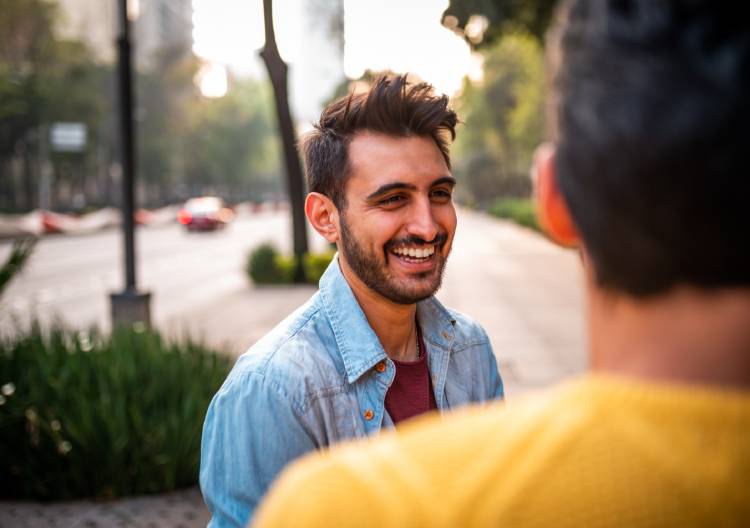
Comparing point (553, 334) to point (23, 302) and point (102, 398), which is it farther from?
point (23, 302)

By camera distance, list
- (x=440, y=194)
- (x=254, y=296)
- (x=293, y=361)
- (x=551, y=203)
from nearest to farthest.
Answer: (x=551, y=203) < (x=293, y=361) < (x=440, y=194) < (x=254, y=296)

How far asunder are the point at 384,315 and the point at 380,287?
83 mm

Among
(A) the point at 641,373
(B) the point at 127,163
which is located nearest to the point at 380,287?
(A) the point at 641,373

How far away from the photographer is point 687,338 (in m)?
0.88

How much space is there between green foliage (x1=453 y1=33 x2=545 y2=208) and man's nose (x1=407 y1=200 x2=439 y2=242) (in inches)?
781

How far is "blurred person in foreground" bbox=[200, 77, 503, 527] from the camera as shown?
208 cm

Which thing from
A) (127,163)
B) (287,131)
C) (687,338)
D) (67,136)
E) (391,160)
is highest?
(67,136)

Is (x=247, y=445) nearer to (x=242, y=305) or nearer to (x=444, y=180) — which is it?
(x=444, y=180)

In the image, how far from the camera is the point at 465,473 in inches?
33.5

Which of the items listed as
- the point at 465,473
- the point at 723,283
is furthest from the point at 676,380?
the point at 465,473

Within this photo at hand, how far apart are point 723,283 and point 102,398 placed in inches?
187

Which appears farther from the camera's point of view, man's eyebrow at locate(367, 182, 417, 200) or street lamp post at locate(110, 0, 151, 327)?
street lamp post at locate(110, 0, 151, 327)

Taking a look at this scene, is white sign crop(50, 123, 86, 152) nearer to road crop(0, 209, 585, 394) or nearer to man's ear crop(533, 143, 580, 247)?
road crop(0, 209, 585, 394)

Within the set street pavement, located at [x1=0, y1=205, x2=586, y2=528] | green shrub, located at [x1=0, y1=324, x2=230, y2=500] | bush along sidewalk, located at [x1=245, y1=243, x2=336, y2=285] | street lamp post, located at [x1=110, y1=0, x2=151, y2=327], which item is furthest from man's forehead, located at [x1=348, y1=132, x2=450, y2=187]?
bush along sidewalk, located at [x1=245, y1=243, x2=336, y2=285]
